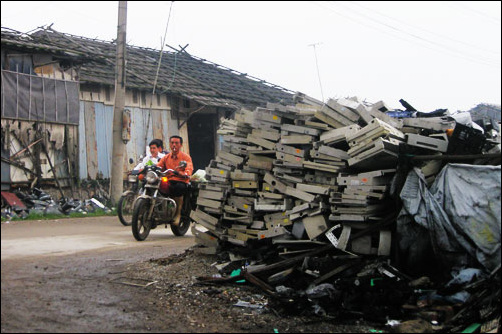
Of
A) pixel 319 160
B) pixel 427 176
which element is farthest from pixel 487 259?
pixel 319 160

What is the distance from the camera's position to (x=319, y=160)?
7.94 m

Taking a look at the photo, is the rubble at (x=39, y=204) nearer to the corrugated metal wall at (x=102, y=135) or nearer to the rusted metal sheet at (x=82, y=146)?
the rusted metal sheet at (x=82, y=146)

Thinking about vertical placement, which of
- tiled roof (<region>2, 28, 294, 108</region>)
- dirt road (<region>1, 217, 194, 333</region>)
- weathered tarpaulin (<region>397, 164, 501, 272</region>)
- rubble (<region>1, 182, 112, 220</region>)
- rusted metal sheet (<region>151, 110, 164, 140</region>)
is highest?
tiled roof (<region>2, 28, 294, 108</region>)

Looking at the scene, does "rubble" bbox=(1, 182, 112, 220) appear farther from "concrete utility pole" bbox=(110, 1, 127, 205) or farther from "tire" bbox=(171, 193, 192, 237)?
"tire" bbox=(171, 193, 192, 237)

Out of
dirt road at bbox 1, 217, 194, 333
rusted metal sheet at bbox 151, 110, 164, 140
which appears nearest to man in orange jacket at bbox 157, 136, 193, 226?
dirt road at bbox 1, 217, 194, 333

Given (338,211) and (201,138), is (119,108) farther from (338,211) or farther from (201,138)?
(338,211)

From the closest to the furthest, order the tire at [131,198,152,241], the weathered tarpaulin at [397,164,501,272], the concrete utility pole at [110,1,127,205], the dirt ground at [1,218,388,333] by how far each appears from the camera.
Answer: the dirt ground at [1,218,388,333] < the weathered tarpaulin at [397,164,501,272] < the tire at [131,198,152,241] < the concrete utility pole at [110,1,127,205]

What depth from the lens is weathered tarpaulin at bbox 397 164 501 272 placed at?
638cm

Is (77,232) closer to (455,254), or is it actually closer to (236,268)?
(236,268)

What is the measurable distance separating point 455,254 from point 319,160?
2.15 meters

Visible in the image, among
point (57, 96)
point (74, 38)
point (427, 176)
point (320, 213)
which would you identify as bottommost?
point (320, 213)

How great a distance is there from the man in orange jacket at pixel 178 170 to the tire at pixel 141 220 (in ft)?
2.49

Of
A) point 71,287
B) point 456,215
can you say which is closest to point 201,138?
point 456,215

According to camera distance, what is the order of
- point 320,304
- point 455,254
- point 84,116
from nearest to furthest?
1. point 320,304
2. point 455,254
3. point 84,116
